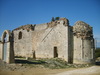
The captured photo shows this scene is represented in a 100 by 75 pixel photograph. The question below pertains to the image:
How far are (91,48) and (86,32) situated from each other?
6.86 ft

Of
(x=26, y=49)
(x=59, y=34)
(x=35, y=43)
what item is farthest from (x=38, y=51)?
(x=59, y=34)

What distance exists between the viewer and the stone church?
1409cm

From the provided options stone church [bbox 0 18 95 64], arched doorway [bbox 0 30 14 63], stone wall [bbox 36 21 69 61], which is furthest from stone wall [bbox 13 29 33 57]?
arched doorway [bbox 0 30 14 63]

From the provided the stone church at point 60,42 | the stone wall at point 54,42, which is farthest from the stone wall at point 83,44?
the stone wall at point 54,42

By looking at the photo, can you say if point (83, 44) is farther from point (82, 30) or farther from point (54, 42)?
point (54, 42)

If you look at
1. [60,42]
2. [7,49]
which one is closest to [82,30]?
[60,42]

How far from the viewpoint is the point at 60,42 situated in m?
17.9

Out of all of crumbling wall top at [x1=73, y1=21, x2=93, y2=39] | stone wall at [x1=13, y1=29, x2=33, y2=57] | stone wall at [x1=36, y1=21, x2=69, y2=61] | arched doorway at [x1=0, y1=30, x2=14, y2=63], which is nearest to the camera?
arched doorway at [x1=0, y1=30, x2=14, y2=63]

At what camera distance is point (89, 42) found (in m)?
16.7

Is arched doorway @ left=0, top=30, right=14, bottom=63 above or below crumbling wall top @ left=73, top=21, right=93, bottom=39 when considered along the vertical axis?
below

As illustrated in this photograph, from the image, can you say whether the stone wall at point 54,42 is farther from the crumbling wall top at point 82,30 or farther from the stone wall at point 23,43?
the stone wall at point 23,43

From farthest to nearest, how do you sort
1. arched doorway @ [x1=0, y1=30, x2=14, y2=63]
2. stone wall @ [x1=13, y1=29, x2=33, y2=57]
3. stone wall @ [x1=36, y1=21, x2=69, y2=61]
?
stone wall @ [x1=13, y1=29, x2=33, y2=57] → stone wall @ [x1=36, y1=21, x2=69, y2=61] → arched doorway @ [x1=0, y1=30, x2=14, y2=63]

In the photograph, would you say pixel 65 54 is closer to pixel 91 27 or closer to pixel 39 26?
pixel 91 27

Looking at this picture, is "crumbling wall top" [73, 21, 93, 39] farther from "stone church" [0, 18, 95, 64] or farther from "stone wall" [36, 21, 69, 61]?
"stone wall" [36, 21, 69, 61]
